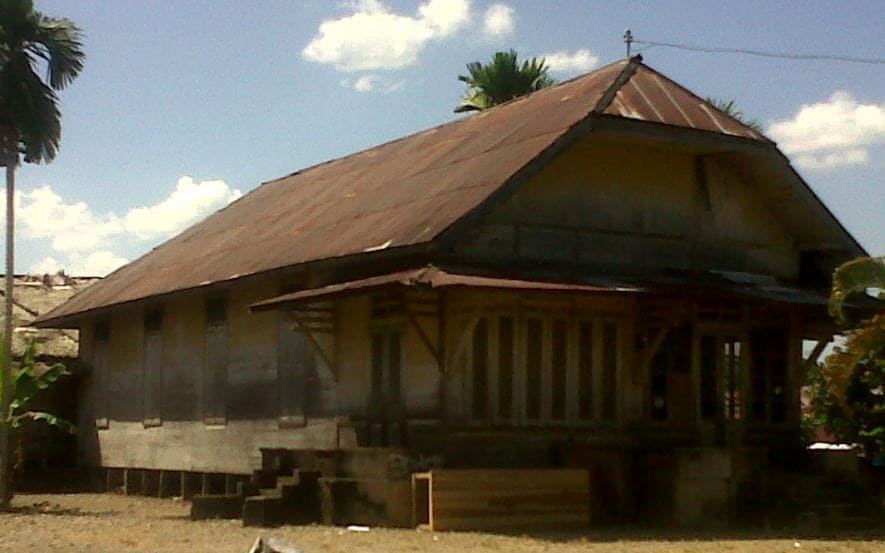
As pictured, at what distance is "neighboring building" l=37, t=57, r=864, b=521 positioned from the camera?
1806 cm

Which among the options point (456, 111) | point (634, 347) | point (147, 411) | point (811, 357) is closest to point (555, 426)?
point (634, 347)

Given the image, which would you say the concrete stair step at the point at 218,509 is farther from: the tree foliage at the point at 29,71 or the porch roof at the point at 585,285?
the tree foliage at the point at 29,71

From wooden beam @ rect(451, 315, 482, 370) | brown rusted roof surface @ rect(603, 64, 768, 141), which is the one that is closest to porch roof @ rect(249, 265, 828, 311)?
wooden beam @ rect(451, 315, 482, 370)

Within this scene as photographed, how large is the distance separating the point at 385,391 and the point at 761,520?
514cm

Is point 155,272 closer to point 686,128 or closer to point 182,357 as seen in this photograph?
point 182,357

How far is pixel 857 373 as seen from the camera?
22.1 metres

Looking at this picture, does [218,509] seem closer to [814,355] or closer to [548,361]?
[548,361]

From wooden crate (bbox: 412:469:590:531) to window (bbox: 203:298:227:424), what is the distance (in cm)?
739

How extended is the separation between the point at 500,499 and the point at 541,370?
8.58 feet

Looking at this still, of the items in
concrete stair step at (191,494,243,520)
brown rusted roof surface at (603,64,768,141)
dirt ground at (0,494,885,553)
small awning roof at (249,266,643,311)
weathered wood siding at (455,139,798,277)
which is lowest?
dirt ground at (0,494,885,553)

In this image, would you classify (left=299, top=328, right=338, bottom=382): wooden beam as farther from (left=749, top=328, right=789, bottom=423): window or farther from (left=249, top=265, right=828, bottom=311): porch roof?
(left=749, top=328, right=789, bottom=423): window

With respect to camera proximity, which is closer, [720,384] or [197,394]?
[720,384]

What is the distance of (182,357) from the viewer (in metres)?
24.9

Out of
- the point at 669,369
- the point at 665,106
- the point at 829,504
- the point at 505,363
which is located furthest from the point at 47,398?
the point at 829,504
